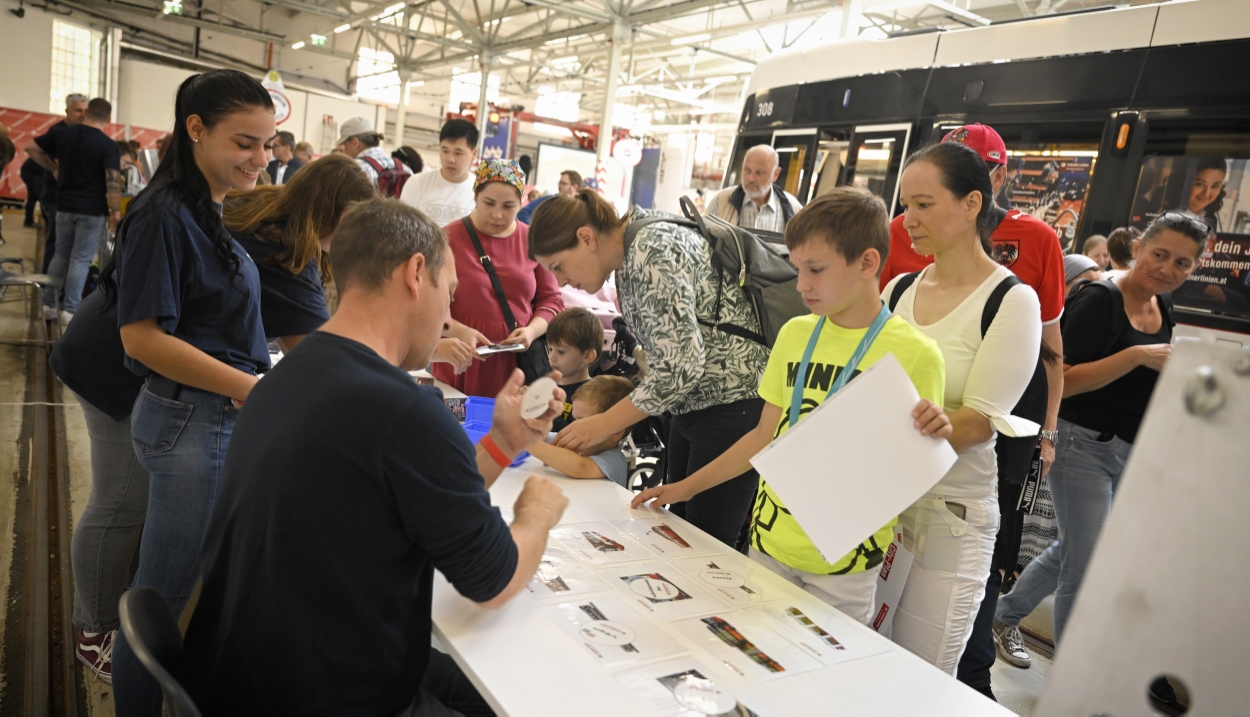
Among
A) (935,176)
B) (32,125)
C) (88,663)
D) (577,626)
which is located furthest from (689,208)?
(32,125)

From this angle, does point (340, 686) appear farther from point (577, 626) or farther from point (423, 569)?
point (577, 626)

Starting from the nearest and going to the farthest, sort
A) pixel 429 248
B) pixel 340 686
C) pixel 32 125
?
pixel 340 686 → pixel 429 248 → pixel 32 125

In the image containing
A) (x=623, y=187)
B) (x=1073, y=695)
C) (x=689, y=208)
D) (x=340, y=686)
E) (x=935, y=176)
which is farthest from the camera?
(x=623, y=187)

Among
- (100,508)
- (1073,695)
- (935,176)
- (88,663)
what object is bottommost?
(88,663)

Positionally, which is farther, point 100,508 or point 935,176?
point 100,508

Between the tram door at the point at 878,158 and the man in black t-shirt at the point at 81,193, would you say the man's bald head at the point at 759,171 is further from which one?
the man in black t-shirt at the point at 81,193

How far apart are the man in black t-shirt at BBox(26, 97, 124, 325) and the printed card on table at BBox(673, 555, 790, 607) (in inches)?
265

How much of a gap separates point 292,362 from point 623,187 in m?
13.5

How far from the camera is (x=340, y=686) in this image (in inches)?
46.6

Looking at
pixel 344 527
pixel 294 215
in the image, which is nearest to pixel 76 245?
pixel 294 215

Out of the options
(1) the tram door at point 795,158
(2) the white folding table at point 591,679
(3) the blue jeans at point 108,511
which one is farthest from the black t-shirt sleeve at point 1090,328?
(1) the tram door at point 795,158

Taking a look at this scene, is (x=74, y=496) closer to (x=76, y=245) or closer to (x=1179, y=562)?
(x=76, y=245)

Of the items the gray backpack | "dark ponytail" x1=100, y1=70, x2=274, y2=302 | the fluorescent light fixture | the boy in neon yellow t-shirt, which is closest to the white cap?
"dark ponytail" x1=100, y1=70, x2=274, y2=302

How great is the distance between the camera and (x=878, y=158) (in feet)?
18.9
